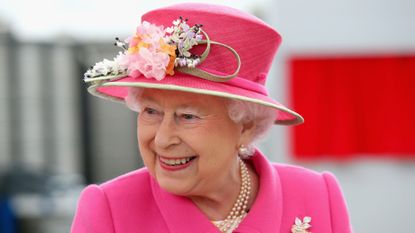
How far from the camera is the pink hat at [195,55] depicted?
1.96 metres

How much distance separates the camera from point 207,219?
86.5 inches

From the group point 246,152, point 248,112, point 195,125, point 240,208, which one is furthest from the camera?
point 246,152

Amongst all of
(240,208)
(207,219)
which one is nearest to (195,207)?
(207,219)

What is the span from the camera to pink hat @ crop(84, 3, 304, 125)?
196cm

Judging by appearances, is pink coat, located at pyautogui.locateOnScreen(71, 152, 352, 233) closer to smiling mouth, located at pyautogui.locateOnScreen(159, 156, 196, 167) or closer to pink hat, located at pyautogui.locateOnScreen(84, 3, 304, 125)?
smiling mouth, located at pyautogui.locateOnScreen(159, 156, 196, 167)

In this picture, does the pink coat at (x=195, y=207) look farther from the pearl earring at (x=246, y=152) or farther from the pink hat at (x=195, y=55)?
the pink hat at (x=195, y=55)

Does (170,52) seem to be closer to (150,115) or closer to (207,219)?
(150,115)

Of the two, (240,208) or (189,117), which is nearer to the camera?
(189,117)

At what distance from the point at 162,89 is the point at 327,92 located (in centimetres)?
486

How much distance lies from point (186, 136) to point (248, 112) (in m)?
0.26

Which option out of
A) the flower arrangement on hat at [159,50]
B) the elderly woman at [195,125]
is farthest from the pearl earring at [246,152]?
the flower arrangement on hat at [159,50]

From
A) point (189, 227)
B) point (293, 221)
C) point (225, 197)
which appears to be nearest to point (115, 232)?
point (189, 227)

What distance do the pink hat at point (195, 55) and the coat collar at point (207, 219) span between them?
37cm

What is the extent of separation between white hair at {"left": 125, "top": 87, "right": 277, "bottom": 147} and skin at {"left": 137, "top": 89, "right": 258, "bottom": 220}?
0.02 metres
